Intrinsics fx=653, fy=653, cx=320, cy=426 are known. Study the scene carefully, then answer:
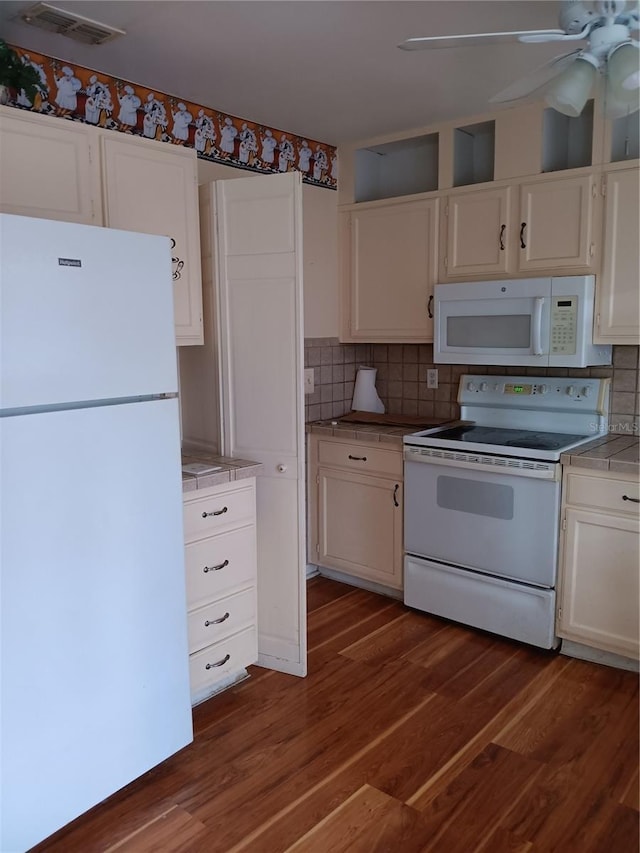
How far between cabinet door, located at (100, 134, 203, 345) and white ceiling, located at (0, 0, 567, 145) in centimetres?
34

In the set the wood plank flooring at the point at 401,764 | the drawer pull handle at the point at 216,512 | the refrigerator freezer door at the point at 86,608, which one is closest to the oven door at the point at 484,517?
the wood plank flooring at the point at 401,764

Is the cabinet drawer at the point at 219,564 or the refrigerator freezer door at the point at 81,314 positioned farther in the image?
the cabinet drawer at the point at 219,564

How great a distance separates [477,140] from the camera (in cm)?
343

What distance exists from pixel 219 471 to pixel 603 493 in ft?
5.08

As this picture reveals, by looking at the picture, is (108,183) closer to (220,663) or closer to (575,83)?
(575,83)

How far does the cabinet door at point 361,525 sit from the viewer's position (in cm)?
338

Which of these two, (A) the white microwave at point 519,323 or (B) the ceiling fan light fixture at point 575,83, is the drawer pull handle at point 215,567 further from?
(B) the ceiling fan light fixture at point 575,83

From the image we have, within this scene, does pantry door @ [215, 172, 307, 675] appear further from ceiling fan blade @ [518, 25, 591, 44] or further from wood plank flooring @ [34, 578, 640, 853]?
ceiling fan blade @ [518, 25, 591, 44]

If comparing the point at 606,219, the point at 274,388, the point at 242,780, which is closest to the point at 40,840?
the point at 242,780

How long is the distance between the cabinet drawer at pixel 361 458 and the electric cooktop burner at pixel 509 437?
0.25 metres

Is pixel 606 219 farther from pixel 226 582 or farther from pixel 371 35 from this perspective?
pixel 226 582

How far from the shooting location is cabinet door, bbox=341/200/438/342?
3.44 meters

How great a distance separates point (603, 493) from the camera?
8.70 feet

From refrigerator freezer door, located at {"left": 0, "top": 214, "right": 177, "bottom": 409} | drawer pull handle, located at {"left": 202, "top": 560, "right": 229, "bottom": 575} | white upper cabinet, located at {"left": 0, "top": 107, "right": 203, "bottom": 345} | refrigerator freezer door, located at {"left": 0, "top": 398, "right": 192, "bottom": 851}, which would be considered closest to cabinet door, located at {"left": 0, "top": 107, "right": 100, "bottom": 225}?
white upper cabinet, located at {"left": 0, "top": 107, "right": 203, "bottom": 345}
